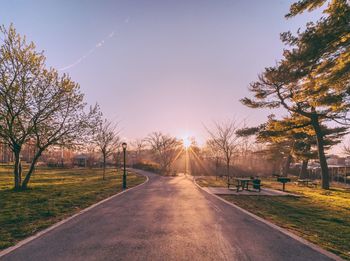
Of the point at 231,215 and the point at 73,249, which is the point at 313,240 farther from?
the point at 73,249

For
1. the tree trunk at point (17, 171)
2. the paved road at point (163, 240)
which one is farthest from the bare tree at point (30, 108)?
the paved road at point (163, 240)

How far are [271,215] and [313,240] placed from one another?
265cm

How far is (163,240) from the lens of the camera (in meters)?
5.17

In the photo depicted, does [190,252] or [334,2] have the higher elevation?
[334,2]

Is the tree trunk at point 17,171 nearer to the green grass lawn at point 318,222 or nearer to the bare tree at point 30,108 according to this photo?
the bare tree at point 30,108

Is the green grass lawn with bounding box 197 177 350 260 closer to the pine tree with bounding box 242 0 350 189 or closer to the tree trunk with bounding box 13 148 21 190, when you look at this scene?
the pine tree with bounding box 242 0 350 189

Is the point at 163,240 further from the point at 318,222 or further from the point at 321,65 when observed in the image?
the point at 321,65

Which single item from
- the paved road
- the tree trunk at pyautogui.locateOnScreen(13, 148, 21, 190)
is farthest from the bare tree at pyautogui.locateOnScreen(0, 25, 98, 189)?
the paved road

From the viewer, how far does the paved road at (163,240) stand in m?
4.38

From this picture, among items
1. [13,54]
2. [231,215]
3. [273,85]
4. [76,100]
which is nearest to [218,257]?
[231,215]

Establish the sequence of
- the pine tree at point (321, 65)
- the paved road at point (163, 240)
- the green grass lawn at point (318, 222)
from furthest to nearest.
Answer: the pine tree at point (321, 65) → the green grass lawn at point (318, 222) → the paved road at point (163, 240)

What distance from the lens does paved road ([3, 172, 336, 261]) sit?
14.4 feet

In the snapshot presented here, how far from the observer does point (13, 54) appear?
13102 millimetres

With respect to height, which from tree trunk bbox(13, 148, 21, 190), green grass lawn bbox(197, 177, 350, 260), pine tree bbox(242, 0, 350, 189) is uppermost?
pine tree bbox(242, 0, 350, 189)
